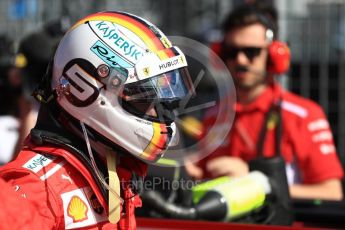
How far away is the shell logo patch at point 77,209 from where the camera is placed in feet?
6.61

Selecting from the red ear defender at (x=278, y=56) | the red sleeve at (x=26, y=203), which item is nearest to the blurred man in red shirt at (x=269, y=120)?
the red ear defender at (x=278, y=56)

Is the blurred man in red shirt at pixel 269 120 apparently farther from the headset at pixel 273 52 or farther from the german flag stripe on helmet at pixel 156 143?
the german flag stripe on helmet at pixel 156 143

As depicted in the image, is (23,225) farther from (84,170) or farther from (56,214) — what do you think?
(84,170)

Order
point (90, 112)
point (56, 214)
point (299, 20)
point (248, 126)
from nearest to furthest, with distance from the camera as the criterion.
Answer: point (56, 214), point (90, 112), point (248, 126), point (299, 20)

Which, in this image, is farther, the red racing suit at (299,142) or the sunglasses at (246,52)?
the sunglasses at (246,52)

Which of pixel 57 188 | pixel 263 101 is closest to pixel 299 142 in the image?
pixel 263 101

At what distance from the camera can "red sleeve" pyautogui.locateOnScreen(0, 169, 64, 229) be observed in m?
1.83

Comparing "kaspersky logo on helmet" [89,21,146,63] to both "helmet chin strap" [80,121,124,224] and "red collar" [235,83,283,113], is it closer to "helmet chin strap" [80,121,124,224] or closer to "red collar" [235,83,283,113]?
"helmet chin strap" [80,121,124,224]

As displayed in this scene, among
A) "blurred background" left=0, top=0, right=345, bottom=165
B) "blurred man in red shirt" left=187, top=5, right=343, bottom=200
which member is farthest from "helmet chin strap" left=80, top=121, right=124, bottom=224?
"blurred background" left=0, top=0, right=345, bottom=165

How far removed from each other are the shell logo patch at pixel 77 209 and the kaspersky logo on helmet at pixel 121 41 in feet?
1.26

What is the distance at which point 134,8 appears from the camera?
310 inches

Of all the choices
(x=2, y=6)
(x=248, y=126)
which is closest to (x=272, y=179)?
(x=248, y=126)

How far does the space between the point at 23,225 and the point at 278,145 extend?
2188mm

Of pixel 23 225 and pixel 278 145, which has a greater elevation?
pixel 23 225
